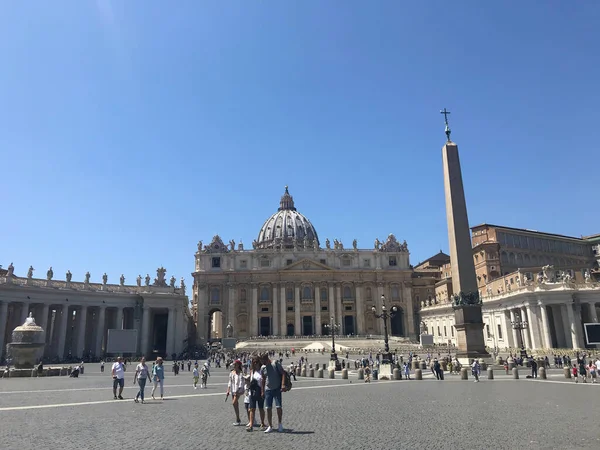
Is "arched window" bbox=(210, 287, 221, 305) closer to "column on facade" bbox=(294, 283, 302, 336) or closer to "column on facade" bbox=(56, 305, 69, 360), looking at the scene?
"column on facade" bbox=(294, 283, 302, 336)

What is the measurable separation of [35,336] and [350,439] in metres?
22.0

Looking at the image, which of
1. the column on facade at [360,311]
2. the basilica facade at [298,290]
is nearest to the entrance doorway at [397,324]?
the basilica facade at [298,290]

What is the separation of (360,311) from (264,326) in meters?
16.8

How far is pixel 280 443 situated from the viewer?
6.86 metres

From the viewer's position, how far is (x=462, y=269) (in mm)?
20078

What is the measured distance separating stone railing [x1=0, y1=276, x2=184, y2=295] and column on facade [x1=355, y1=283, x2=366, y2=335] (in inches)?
1426

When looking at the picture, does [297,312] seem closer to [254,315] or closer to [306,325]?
[306,325]

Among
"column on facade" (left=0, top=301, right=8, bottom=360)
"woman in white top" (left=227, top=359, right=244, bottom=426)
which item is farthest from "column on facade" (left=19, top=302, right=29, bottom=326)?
"woman in white top" (left=227, top=359, right=244, bottom=426)

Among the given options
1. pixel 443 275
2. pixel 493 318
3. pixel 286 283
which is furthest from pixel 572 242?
pixel 286 283

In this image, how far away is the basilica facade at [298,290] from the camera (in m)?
76.8

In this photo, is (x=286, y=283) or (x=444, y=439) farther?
(x=286, y=283)

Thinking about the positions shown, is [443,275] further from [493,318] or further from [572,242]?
[493,318]

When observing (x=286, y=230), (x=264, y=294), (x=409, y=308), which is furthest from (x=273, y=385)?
(x=286, y=230)

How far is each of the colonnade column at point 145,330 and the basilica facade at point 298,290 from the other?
2832 cm
